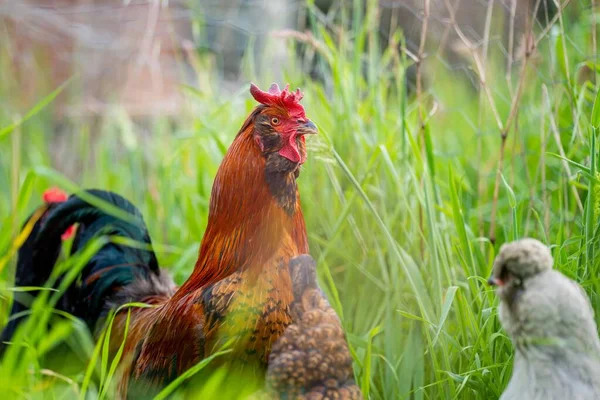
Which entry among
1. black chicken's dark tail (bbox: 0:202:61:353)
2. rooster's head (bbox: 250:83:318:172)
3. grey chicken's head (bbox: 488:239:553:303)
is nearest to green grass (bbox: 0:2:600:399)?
black chicken's dark tail (bbox: 0:202:61:353)

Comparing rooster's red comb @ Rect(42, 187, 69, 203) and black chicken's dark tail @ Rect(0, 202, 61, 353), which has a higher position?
rooster's red comb @ Rect(42, 187, 69, 203)

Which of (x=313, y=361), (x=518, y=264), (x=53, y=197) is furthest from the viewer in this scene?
(x=53, y=197)

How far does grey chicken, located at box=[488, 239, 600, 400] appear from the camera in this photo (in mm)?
1461

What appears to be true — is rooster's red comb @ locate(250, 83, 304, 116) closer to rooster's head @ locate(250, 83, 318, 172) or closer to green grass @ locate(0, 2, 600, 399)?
rooster's head @ locate(250, 83, 318, 172)

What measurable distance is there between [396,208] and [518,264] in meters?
1.43

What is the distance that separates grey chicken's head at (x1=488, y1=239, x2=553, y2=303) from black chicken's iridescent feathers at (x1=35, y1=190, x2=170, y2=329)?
5.33 ft

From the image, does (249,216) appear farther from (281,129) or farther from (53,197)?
(53,197)

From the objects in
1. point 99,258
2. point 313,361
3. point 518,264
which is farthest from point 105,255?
point 518,264

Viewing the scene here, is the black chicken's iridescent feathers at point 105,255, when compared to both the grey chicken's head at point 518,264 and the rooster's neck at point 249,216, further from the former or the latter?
the grey chicken's head at point 518,264

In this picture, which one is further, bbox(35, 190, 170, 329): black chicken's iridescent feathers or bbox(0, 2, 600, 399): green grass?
bbox(35, 190, 170, 329): black chicken's iridescent feathers

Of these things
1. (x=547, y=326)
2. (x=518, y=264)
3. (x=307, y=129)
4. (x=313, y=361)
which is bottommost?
(x=313, y=361)

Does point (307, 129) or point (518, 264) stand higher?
point (307, 129)

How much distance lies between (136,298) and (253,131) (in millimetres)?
988

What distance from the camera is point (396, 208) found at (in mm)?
2889
